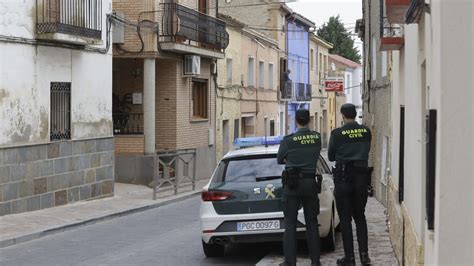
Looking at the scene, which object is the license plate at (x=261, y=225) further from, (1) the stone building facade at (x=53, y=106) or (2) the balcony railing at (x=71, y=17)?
(2) the balcony railing at (x=71, y=17)

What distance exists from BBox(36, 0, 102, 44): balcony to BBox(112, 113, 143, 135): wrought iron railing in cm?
571

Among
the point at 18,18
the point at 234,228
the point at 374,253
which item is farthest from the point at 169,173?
the point at 374,253

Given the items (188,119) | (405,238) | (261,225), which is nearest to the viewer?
(405,238)

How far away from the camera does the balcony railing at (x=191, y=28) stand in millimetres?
21844

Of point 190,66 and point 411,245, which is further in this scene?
point 190,66

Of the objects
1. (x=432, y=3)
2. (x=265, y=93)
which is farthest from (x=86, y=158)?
(x=265, y=93)

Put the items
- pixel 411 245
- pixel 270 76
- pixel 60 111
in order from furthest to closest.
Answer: pixel 270 76 < pixel 60 111 < pixel 411 245

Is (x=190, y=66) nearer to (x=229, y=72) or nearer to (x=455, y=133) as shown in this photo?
(x=229, y=72)

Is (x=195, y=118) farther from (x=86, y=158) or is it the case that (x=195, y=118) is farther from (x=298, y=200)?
(x=298, y=200)

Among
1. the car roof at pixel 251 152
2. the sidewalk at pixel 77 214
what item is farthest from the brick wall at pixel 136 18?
the car roof at pixel 251 152

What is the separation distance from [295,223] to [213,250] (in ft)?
7.11

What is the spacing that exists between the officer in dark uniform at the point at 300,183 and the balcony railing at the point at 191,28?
14.5 m

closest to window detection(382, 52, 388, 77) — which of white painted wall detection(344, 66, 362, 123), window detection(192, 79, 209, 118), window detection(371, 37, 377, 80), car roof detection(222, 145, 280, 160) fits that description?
window detection(371, 37, 377, 80)

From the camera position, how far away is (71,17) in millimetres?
15609
